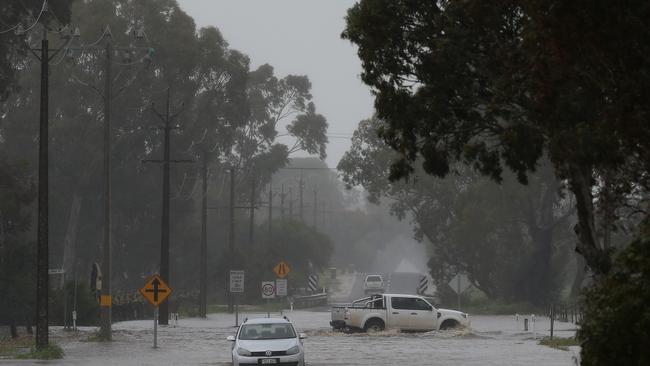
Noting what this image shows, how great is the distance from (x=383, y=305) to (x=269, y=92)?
190 ft

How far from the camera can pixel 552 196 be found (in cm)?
7612

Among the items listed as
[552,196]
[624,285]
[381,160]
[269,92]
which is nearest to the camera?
[624,285]

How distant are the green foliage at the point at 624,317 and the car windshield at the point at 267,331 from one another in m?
15.6

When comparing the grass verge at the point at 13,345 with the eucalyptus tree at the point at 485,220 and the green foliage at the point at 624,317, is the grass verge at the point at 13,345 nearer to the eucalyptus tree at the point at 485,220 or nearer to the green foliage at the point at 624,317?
the green foliage at the point at 624,317

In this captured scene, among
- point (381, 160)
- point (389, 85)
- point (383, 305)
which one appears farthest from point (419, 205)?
point (389, 85)

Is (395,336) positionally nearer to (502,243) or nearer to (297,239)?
(502,243)

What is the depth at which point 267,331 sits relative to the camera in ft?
96.4

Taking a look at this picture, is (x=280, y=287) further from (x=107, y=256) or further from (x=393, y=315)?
(x=107, y=256)

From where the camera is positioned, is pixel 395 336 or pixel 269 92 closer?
pixel 395 336

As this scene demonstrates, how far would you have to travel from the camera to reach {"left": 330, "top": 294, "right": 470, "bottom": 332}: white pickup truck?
156ft

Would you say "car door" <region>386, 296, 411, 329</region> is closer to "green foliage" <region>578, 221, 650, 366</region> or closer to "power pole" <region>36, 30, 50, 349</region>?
"power pole" <region>36, 30, 50, 349</region>

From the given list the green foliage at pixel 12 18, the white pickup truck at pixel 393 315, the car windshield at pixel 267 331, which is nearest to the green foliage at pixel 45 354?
the car windshield at pixel 267 331

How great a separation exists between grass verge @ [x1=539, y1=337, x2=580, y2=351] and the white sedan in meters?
11.1

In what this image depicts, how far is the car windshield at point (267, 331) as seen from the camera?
2911 cm
